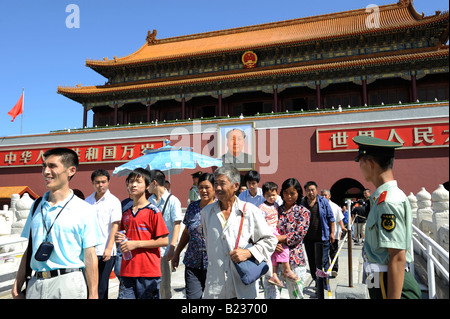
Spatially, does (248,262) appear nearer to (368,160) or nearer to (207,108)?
(368,160)

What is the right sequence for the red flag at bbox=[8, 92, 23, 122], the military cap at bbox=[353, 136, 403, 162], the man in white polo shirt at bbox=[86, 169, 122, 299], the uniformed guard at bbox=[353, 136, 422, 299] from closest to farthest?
the uniformed guard at bbox=[353, 136, 422, 299] → the military cap at bbox=[353, 136, 403, 162] → the man in white polo shirt at bbox=[86, 169, 122, 299] → the red flag at bbox=[8, 92, 23, 122]

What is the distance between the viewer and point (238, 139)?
14484 millimetres

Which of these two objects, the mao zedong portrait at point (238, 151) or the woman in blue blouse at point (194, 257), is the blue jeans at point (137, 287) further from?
the mao zedong portrait at point (238, 151)

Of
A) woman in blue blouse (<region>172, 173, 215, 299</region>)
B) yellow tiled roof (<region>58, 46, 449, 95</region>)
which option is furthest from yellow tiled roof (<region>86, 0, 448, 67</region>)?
woman in blue blouse (<region>172, 173, 215, 299</region>)

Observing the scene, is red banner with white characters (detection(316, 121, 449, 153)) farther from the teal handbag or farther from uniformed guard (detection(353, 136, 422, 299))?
the teal handbag

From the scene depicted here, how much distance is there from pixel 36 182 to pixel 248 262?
17.9m

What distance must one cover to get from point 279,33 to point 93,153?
41.0 ft

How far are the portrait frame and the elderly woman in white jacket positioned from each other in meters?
11.7

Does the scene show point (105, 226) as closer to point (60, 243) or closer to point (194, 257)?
point (194, 257)

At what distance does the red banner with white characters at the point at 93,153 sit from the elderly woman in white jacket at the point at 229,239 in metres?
13.1

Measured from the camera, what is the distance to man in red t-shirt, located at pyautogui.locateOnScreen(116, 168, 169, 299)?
2.80 metres

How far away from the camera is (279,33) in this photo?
62.5 feet

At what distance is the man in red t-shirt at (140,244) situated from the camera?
280 cm
